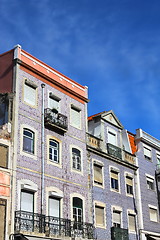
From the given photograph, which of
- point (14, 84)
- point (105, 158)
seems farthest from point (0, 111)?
point (105, 158)

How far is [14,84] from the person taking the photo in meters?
23.9

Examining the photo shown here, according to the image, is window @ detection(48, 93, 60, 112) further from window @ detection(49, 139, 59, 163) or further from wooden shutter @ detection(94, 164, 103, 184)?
wooden shutter @ detection(94, 164, 103, 184)

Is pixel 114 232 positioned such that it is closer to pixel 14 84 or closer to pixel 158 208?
pixel 158 208

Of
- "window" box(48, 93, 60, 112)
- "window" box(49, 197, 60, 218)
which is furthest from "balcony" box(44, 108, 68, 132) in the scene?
"window" box(49, 197, 60, 218)

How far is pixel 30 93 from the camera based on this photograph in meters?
25.0

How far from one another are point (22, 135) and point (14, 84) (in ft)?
10.2

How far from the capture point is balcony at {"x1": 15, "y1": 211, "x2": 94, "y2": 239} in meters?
21.0

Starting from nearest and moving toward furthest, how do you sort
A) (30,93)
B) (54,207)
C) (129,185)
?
(54,207) → (30,93) → (129,185)

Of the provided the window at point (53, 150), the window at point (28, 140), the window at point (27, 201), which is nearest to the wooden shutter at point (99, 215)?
the window at point (53, 150)

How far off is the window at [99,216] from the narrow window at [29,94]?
27.3 feet

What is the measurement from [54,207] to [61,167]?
2.59 metres

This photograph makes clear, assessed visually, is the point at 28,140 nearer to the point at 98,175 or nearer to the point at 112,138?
the point at 98,175

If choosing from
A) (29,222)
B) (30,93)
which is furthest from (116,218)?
(30,93)

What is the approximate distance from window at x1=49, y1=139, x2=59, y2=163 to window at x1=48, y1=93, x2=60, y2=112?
237cm
